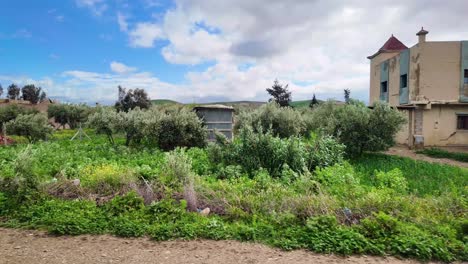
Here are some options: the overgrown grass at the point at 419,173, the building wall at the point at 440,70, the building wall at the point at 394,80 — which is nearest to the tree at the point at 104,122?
the overgrown grass at the point at 419,173

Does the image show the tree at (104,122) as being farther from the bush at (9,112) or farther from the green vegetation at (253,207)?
the bush at (9,112)

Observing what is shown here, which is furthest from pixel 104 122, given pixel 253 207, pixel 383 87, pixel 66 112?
pixel 66 112

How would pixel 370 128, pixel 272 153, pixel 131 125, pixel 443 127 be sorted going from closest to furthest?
pixel 272 153, pixel 370 128, pixel 131 125, pixel 443 127

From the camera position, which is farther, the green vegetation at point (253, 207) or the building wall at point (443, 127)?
the building wall at point (443, 127)

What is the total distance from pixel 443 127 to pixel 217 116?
13.7 m

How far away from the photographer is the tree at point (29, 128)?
1806cm

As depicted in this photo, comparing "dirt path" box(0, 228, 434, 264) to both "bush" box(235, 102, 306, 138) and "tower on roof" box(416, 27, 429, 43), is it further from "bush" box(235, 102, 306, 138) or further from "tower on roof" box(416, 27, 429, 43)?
"tower on roof" box(416, 27, 429, 43)

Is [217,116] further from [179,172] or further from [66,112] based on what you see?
[66,112]

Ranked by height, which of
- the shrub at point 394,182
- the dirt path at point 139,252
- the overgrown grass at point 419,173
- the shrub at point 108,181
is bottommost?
the overgrown grass at point 419,173

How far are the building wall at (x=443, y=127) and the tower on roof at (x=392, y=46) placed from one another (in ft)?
27.5

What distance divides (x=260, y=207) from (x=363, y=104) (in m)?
11.5

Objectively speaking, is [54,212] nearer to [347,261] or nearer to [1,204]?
[1,204]

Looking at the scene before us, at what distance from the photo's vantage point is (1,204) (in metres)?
5.00

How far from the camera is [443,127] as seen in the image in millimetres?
18750
